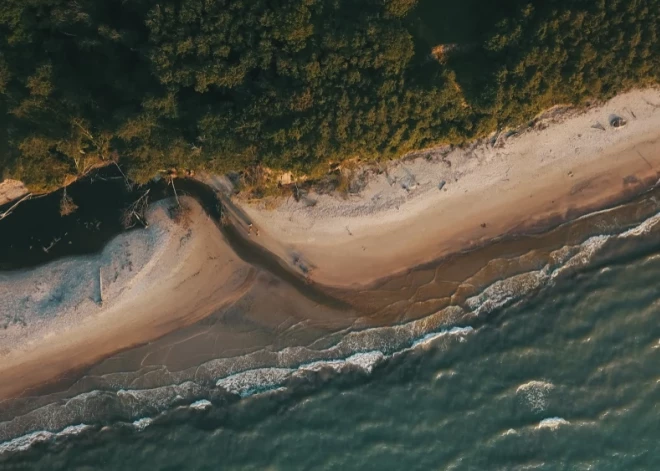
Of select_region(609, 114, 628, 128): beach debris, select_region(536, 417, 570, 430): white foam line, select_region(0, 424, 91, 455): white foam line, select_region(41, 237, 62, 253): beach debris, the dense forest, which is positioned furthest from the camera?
select_region(536, 417, 570, 430): white foam line

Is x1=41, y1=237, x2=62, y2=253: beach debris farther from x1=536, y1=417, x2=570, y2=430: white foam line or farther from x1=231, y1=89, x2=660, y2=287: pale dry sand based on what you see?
x1=536, y1=417, x2=570, y2=430: white foam line

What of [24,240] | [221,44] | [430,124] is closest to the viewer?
[221,44]

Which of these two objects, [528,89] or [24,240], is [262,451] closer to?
[24,240]

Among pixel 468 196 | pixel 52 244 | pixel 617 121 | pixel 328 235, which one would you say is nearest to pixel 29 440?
pixel 52 244

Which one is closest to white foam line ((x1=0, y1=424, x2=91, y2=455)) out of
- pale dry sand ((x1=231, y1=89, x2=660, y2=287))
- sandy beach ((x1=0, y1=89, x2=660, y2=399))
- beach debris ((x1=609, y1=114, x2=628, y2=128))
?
sandy beach ((x1=0, y1=89, x2=660, y2=399))

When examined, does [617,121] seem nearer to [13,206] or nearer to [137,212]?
[137,212]

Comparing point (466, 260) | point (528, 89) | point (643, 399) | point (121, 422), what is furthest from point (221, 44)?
point (643, 399)
